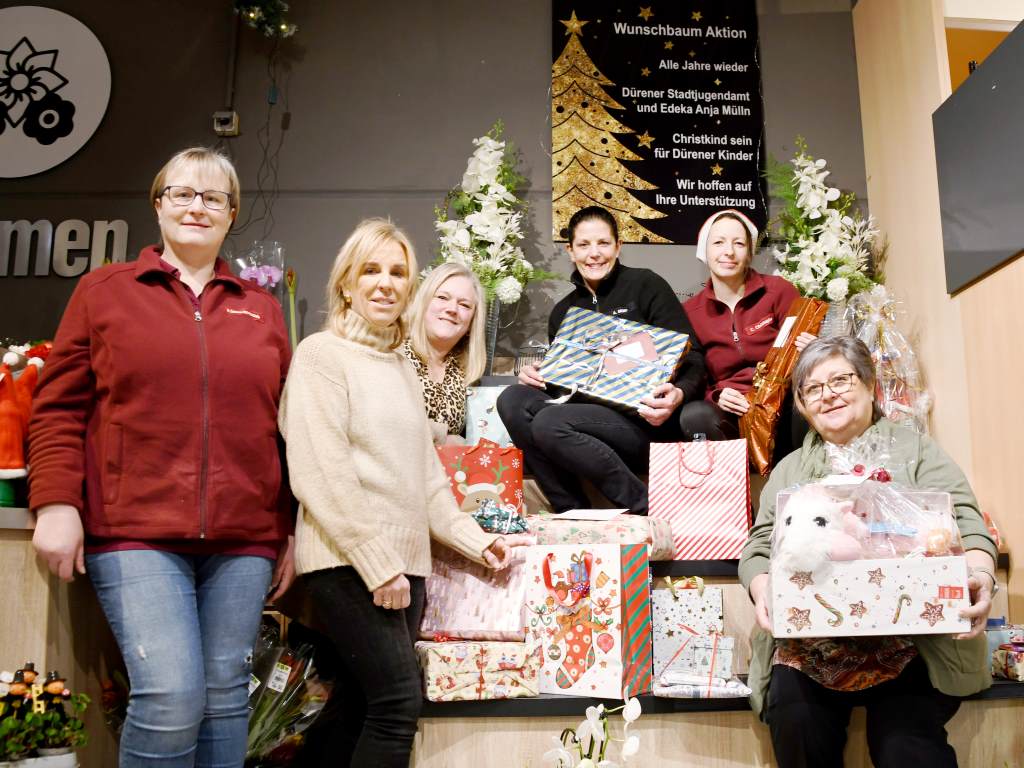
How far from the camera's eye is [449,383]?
3.41 metres

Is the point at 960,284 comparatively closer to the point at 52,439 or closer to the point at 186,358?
the point at 186,358

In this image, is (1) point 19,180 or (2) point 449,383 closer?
(2) point 449,383

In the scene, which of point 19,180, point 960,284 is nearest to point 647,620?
point 960,284

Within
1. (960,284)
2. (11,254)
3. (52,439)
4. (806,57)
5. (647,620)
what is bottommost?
(647,620)

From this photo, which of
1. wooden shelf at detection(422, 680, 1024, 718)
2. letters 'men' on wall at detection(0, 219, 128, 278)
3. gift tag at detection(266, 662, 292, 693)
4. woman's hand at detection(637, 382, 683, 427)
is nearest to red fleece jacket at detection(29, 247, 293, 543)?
gift tag at detection(266, 662, 292, 693)

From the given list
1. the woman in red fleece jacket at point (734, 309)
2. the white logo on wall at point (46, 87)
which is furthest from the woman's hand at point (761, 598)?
the white logo on wall at point (46, 87)

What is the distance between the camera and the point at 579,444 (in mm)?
3324

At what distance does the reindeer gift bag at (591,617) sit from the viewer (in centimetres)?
261

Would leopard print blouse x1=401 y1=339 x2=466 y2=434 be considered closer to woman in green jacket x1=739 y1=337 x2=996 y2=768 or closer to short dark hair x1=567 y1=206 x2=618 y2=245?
short dark hair x1=567 y1=206 x2=618 y2=245

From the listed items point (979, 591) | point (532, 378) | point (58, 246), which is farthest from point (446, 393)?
point (58, 246)

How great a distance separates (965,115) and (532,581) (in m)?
2.57

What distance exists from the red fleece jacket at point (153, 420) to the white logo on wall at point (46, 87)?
10.2 ft

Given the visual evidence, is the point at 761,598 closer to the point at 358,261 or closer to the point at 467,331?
the point at 358,261

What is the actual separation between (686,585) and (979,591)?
2.74 ft
